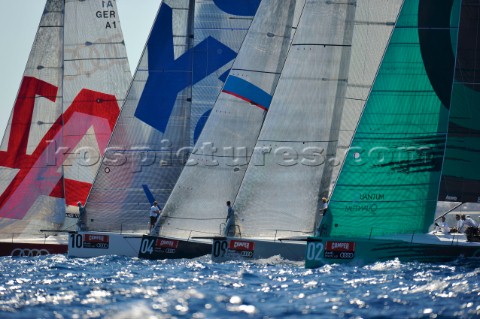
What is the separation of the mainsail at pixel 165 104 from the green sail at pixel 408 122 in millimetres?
7844

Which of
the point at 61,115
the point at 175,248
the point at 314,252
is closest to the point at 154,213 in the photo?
the point at 175,248

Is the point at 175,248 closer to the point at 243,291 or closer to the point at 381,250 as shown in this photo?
the point at 381,250

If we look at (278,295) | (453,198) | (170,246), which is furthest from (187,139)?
(278,295)

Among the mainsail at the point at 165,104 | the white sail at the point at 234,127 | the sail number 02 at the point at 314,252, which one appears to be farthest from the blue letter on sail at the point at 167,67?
the sail number 02 at the point at 314,252

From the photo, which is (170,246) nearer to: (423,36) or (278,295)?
(423,36)

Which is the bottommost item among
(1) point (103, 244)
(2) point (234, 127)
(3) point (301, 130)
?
(1) point (103, 244)

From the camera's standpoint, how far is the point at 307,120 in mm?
28109

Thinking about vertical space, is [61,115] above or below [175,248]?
above

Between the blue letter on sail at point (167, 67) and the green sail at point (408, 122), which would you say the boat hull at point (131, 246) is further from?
the green sail at point (408, 122)

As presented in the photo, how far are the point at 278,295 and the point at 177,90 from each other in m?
14.4

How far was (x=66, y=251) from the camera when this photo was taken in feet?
108

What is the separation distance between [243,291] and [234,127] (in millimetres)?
10972

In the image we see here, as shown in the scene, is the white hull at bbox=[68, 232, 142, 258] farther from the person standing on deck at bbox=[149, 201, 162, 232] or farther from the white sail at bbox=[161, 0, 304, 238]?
the white sail at bbox=[161, 0, 304, 238]

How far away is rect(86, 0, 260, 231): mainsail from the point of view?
1253 inches
